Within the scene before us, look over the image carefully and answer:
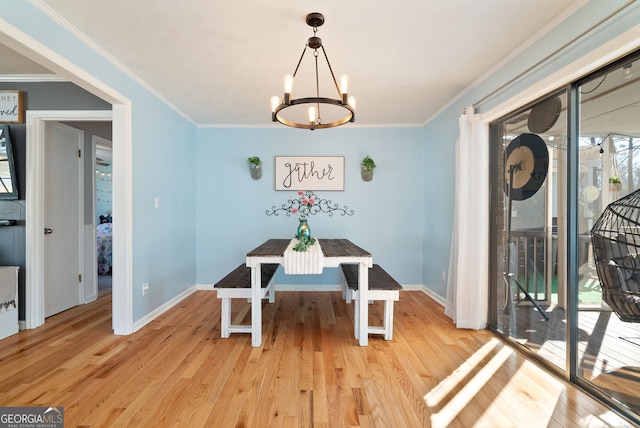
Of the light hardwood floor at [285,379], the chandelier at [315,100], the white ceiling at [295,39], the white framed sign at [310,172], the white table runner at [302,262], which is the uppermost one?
the white ceiling at [295,39]

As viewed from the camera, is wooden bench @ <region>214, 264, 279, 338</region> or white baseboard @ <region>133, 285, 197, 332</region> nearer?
wooden bench @ <region>214, 264, 279, 338</region>

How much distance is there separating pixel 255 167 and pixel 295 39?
2.22 meters

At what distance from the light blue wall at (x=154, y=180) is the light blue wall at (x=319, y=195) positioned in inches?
10.4

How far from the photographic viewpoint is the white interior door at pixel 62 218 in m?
3.27

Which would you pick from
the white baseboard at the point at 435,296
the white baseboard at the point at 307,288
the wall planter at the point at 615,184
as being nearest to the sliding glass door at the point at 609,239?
the wall planter at the point at 615,184

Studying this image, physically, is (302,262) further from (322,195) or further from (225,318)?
(322,195)

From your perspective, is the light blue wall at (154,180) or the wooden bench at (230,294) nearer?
the light blue wall at (154,180)

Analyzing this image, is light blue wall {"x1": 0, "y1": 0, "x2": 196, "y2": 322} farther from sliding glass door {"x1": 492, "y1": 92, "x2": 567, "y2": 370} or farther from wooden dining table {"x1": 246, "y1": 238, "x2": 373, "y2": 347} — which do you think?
sliding glass door {"x1": 492, "y1": 92, "x2": 567, "y2": 370}

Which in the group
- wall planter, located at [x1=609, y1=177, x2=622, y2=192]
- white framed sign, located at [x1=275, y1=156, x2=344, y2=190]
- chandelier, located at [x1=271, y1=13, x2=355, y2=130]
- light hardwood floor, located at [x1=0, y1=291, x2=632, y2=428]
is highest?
chandelier, located at [x1=271, y1=13, x2=355, y2=130]

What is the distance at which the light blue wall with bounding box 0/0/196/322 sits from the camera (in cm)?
231

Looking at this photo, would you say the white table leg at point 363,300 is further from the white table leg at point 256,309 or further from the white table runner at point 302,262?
the white table leg at point 256,309

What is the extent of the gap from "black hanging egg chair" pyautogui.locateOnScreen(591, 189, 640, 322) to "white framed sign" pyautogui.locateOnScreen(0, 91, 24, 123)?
4.64 metres

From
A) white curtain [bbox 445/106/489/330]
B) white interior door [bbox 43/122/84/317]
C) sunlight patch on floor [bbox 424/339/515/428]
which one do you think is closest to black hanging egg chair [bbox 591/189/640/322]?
sunlight patch on floor [bbox 424/339/515/428]

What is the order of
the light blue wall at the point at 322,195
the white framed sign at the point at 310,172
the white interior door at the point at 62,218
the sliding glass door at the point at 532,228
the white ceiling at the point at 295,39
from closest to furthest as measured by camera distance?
the white ceiling at the point at 295,39 → the sliding glass door at the point at 532,228 → the white interior door at the point at 62,218 → the light blue wall at the point at 322,195 → the white framed sign at the point at 310,172
